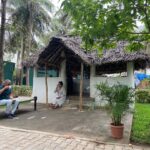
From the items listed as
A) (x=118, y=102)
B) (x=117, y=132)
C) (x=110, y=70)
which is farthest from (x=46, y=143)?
(x=110, y=70)

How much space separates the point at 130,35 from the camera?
25.7ft

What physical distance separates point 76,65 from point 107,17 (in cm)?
953

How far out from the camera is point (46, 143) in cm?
690

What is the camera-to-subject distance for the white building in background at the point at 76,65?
45.1ft

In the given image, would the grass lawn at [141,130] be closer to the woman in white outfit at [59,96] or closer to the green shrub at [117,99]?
the green shrub at [117,99]

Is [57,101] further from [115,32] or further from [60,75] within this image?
[115,32]

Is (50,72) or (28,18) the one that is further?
(28,18)

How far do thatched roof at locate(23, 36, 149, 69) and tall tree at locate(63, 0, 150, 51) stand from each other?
560cm

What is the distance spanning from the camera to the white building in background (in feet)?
45.1

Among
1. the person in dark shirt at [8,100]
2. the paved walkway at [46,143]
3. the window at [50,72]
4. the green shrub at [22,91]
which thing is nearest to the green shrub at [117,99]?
the paved walkway at [46,143]

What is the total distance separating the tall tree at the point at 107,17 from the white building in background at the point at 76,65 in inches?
221

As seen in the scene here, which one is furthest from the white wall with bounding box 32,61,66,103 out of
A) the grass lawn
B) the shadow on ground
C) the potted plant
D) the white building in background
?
the potted plant

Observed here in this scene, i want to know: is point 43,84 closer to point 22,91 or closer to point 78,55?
point 78,55

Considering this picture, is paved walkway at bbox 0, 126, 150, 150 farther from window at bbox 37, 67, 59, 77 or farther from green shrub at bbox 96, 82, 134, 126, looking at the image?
window at bbox 37, 67, 59, 77
